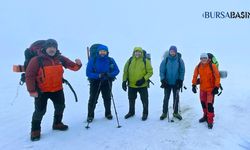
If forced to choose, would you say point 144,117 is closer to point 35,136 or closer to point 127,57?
point 35,136

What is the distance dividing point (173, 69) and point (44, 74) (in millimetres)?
3855

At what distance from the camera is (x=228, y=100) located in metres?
12.7

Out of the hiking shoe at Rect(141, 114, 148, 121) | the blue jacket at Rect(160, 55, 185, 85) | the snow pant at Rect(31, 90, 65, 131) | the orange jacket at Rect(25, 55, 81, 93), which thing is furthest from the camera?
the hiking shoe at Rect(141, 114, 148, 121)

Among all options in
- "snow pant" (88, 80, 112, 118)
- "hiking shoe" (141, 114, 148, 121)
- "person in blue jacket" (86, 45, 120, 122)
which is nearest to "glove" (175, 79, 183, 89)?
"hiking shoe" (141, 114, 148, 121)

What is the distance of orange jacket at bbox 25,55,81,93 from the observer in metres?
8.14

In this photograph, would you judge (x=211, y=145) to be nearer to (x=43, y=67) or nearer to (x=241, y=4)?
(x=43, y=67)

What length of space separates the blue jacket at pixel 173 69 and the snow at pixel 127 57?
4.44ft

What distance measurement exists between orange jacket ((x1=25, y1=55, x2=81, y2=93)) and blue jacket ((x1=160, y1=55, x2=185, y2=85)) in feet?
10.4

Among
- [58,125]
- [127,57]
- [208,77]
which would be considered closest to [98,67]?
[58,125]

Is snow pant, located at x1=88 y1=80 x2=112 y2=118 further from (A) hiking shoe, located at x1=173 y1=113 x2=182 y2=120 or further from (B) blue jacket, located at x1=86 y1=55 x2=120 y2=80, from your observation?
(A) hiking shoe, located at x1=173 y1=113 x2=182 y2=120

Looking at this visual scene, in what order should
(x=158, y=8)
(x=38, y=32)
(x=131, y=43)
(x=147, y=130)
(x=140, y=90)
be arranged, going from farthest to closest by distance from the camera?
(x=158, y=8)
(x=38, y=32)
(x=131, y=43)
(x=140, y=90)
(x=147, y=130)

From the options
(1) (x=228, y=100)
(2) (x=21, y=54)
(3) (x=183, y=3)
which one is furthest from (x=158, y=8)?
(1) (x=228, y=100)

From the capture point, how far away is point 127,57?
117ft

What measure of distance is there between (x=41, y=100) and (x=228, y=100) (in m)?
7.62
